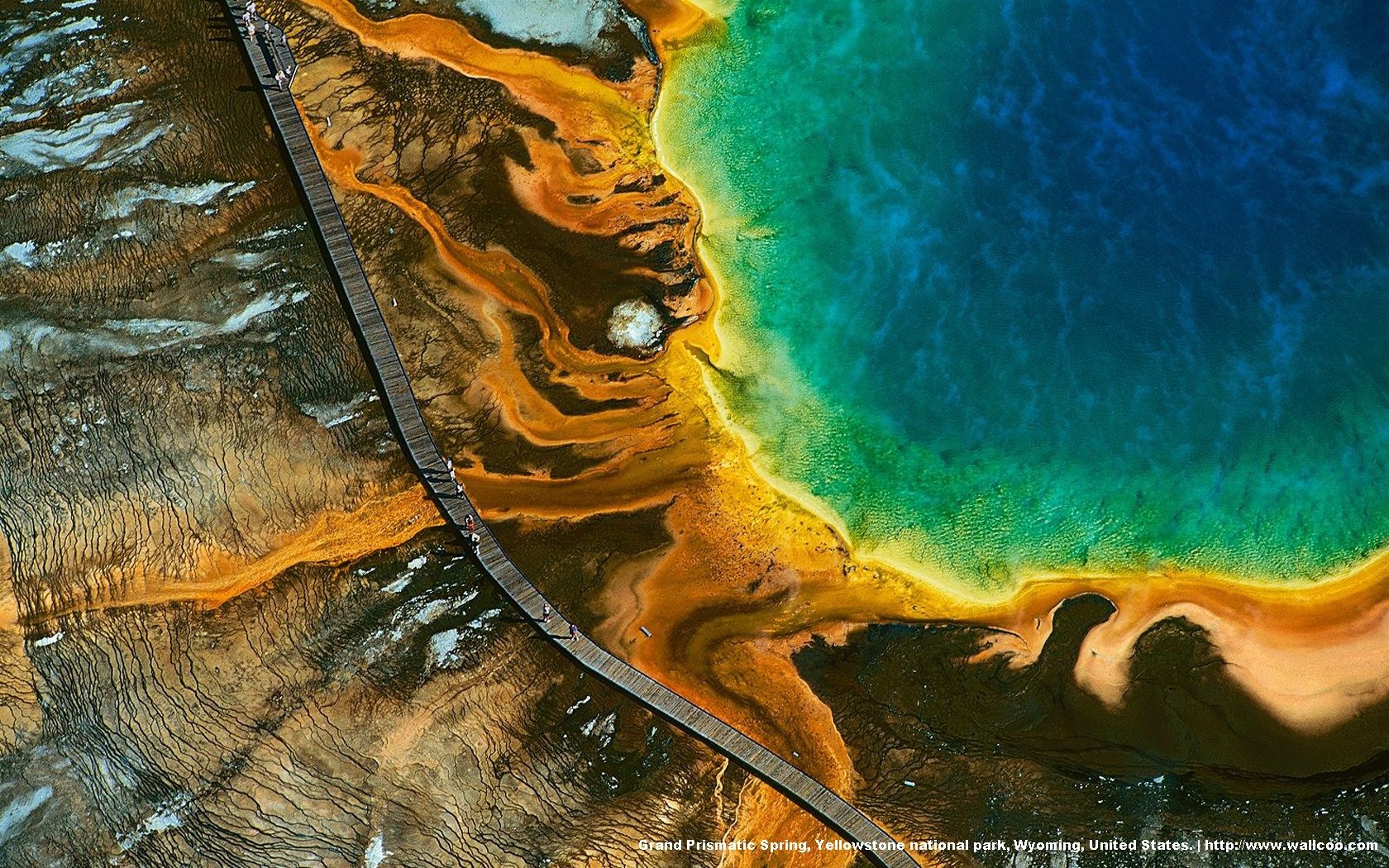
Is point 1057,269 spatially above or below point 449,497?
above

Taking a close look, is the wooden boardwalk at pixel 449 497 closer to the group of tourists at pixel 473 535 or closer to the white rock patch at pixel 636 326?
the group of tourists at pixel 473 535

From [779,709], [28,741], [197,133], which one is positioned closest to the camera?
[28,741]

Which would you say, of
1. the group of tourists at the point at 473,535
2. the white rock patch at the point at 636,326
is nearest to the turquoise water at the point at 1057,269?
the white rock patch at the point at 636,326

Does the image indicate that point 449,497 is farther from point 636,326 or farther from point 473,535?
point 636,326

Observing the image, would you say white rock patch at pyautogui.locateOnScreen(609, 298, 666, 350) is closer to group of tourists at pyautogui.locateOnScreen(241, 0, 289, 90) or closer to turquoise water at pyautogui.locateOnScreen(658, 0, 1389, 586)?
turquoise water at pyautogui.locateOnScreen(658, 0, 1389, 586)

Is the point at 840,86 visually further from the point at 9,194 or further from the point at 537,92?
the point at 9,194

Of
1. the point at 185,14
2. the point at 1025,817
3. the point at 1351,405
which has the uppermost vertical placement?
the point at 185,14

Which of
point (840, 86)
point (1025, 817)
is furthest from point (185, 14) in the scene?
point (1025, 817)

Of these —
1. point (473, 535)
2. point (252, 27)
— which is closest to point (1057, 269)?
point (473, 535)
